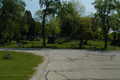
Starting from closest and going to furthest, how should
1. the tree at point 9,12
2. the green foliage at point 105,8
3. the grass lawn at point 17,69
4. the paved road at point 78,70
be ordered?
the grass lawn at point 17,69
the paved road at point 78,70
the tree at point 9,12
the green foliage at point 105,8

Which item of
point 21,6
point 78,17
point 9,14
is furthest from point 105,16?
point 78,17

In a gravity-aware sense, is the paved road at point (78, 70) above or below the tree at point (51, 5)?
below

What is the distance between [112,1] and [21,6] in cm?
2149

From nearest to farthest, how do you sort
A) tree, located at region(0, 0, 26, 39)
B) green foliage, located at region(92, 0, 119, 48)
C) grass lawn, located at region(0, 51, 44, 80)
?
grass lawn, located at region(0, 51, 44, 80) < tree, located at region(0, 0, 26, 39) < green foliage, located at region(92, 0, 119, 48)

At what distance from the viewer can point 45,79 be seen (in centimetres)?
720

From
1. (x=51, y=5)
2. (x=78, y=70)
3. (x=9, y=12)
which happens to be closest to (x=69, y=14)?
(x=51, y=5)

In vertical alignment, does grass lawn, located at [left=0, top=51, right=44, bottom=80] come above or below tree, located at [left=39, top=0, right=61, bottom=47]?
below

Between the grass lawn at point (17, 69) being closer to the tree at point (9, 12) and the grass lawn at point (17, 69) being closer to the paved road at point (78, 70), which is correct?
the paved road at point (78, 70)

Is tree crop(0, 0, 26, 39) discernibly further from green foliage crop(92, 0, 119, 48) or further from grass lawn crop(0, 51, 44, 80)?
green foliage crop(92, 0, 119, 48)

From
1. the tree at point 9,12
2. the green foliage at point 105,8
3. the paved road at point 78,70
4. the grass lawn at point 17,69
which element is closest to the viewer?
the grass lawn at point 17,69

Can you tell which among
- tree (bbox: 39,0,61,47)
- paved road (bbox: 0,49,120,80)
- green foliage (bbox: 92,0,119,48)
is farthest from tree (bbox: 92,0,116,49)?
paved road (bbox: 0,49,120,80)

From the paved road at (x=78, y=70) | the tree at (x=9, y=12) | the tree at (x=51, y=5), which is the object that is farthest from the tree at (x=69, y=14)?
the paved road at (x=78, y=70)

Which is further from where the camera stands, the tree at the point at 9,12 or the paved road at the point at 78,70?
the tree at the point at 9,12

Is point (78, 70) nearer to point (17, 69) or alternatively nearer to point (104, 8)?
point (17, 69)
